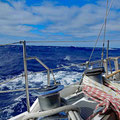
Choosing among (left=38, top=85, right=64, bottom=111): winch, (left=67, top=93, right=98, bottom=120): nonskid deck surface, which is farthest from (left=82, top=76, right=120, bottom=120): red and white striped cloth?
(left=38, top=85, right=64, bottom=111): winch

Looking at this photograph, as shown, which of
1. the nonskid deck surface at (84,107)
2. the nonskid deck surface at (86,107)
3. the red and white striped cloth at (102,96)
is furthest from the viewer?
the nonskid deck surface at (86,107)

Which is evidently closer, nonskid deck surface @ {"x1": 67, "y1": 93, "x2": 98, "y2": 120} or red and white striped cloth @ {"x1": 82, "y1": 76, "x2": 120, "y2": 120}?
red and white striped cloth @ {"x1": 82, "y1": 76, "x2": 120, "y2": 120}

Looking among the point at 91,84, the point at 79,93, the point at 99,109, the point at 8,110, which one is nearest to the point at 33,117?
the point at 99,109

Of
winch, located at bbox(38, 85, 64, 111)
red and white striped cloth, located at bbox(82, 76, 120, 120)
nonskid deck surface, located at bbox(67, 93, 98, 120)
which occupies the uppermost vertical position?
winch, located at bbox(38, 85, 64, 111)

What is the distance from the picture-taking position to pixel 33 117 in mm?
1085

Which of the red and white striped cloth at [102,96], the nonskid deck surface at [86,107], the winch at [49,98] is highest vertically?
the winch at [49,98]

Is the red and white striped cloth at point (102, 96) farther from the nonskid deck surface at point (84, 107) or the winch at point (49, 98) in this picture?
the winch at point (49, 98)

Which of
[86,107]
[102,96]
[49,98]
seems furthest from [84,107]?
[49,98]

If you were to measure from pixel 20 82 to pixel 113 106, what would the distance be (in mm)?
6445

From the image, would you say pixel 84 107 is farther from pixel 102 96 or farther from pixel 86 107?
pixel 102 96

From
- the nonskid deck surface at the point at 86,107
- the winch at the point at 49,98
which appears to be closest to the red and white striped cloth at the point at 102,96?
the nonskid deck surface at the point at 86,107

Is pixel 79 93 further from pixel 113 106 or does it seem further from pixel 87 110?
pixel 113 106

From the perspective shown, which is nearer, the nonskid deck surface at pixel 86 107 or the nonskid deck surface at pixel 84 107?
the nonskid deck surface at pixel 84 107

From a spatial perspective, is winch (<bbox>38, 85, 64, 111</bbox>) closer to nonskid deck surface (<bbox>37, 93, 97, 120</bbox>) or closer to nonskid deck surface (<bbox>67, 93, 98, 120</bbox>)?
nonskid deck surface (<bbox>37, 93, 97, 120</bbox>)
